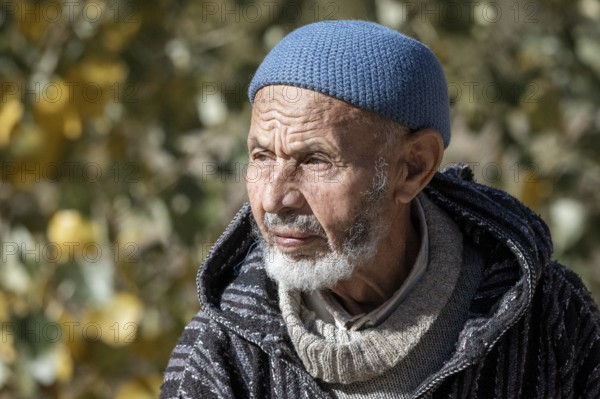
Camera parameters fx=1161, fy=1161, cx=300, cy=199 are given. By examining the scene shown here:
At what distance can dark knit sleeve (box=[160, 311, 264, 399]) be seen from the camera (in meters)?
2.13

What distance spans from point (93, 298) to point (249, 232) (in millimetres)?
1249

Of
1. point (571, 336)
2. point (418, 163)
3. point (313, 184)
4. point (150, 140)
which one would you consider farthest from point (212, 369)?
point (150, 140)

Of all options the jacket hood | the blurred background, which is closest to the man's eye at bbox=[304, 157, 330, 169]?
the jacket hood

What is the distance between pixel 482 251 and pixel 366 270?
0.28m

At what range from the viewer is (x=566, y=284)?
7.52ft

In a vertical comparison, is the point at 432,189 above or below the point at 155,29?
below

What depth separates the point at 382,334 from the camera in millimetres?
2129

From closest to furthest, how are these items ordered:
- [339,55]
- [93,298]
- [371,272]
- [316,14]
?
1. [339,55]
2. [371,272]
3. [93,298]
4. [316,14]

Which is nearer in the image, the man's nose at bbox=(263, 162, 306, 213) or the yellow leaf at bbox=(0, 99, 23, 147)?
the man's nose at bbox=(263, 162, 306, 213)

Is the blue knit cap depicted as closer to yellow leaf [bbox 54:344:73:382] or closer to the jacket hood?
the jacket hood

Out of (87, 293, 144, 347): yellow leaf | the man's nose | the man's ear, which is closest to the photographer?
the man's nose

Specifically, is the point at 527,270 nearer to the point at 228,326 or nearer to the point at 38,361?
the point at 228,326

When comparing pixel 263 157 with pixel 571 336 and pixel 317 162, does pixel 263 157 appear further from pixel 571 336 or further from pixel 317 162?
pixel 571 336

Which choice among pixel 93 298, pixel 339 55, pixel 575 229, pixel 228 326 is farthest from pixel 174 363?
pixel 575 229
